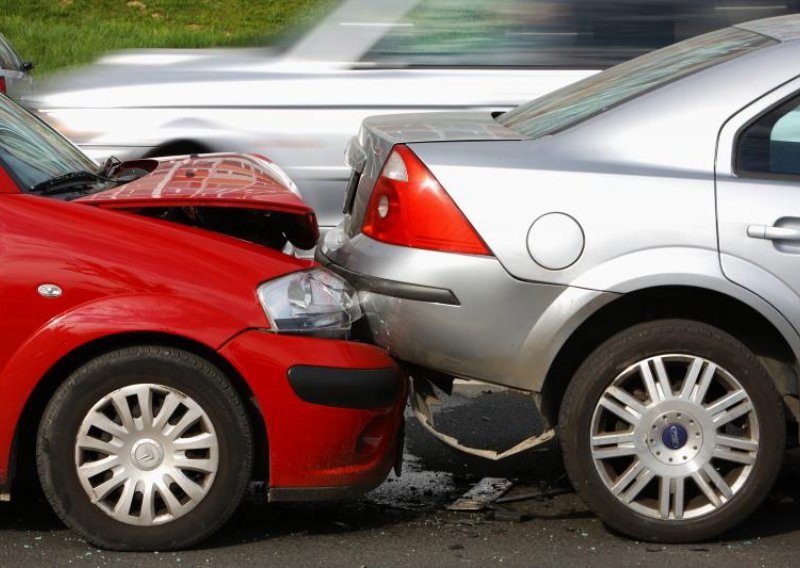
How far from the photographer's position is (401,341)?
4680 mm

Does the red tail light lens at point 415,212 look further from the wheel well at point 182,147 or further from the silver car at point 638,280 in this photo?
the wheel well at point 182,147

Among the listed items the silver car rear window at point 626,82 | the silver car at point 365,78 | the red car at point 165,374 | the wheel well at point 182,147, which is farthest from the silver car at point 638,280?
the wheel well at point 182,147

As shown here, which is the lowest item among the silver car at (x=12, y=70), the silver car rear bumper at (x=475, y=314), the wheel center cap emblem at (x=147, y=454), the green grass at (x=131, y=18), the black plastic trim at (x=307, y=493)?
the green grass at (x=131, y=18)

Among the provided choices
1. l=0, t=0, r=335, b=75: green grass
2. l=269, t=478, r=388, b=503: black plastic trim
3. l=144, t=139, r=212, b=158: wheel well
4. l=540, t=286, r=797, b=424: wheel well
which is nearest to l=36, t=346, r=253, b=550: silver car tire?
l=269, t=478, r=388, b=503: black plastic trim

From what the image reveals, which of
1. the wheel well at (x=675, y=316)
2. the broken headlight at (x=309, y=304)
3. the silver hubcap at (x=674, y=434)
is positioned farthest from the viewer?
the wheel well at (x=675, y=316)

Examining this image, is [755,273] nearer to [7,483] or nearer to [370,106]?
[7,483]

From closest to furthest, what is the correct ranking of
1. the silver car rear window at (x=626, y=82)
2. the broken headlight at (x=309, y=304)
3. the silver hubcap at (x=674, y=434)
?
the broken headlight at (x=309, y=304)
the silver hubcap at (x=674, y=434)
the silver car rear window at (x=626, y=82)

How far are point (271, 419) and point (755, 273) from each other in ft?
4.90

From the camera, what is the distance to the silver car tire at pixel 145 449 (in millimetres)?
4355

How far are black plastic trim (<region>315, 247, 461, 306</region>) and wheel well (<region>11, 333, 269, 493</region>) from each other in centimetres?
54

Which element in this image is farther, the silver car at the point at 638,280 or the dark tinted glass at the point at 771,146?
the dark tinted glass at the point at 771,146

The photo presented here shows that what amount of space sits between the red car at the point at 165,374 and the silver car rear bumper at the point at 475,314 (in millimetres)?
153

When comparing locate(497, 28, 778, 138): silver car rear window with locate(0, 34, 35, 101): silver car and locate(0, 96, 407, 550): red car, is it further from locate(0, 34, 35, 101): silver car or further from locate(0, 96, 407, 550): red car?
locate(0, 34, 35, 101): silver car

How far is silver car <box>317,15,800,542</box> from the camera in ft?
14.8
